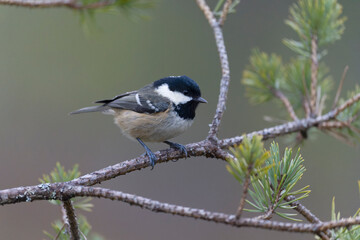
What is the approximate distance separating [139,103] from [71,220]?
1245 millimetres

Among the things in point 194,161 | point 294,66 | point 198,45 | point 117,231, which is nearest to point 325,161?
point 194,161

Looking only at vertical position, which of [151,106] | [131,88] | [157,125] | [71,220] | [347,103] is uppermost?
[131,88]

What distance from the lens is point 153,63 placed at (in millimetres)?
4527

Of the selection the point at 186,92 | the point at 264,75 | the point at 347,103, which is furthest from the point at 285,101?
the point at 186,92

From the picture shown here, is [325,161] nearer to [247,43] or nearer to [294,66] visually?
[247,43]

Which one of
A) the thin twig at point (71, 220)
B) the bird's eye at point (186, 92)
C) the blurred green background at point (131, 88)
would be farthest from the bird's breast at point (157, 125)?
the blurred green background at point (131, 88)

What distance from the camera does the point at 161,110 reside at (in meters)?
2.24

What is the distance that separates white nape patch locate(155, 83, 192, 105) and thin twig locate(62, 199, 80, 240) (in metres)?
1.18

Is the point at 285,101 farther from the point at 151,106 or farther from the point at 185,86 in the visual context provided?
the point at 151,106

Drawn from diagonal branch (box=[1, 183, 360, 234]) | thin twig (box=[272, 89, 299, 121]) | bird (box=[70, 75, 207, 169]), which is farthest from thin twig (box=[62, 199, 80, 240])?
thin twig (box=[272, 89, 299, 121])

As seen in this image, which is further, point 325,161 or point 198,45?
point 198,45

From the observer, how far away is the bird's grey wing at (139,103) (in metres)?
2.26

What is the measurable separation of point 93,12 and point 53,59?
299cm

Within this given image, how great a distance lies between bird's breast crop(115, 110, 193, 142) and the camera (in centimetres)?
219
